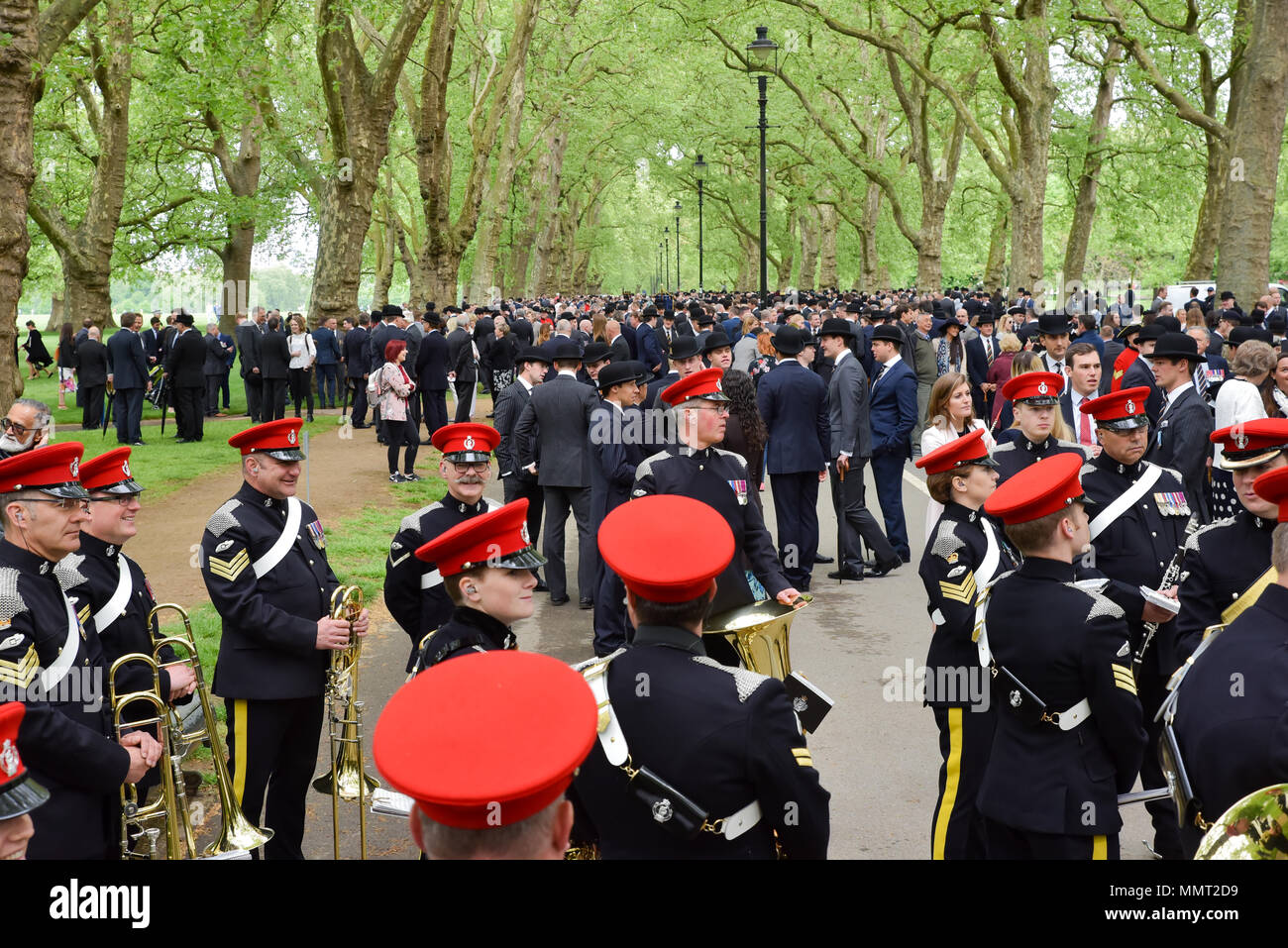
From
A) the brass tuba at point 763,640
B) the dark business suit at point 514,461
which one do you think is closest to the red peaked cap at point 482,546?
the brass tuba at point 763,640

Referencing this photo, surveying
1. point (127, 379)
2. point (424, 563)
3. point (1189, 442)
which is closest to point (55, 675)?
point (424, 563)

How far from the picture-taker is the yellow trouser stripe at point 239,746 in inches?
209

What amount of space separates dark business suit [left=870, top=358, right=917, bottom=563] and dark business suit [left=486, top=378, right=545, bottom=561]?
3262mm

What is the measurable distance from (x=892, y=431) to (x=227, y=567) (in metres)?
7.73

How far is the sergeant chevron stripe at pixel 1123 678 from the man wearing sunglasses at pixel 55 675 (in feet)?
11.0

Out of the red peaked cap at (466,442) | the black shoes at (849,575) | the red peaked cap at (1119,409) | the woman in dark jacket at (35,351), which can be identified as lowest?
the black shoes at (849,575)

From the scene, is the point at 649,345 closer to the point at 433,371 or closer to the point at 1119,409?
the point at 433,371

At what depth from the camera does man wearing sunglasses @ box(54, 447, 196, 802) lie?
497cm

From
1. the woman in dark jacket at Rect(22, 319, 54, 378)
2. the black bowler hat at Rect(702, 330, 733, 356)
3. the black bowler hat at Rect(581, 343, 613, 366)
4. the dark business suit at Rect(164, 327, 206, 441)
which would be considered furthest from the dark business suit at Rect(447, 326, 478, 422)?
the woman in dark jacket at Rect(22, 319, 54, 378)

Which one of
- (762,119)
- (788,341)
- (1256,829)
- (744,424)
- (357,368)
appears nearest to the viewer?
(1256,829)

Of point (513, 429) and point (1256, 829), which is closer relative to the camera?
point (1256, 829)

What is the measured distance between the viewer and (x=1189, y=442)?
316 inches

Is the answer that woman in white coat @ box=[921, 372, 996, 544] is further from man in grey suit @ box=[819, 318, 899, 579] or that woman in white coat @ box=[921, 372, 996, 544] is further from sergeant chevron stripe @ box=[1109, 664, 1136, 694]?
sergeant chevron stripe @ box=[1109, 664, 1136, 694]

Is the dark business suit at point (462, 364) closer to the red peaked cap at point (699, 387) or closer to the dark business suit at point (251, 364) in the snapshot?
the dark business suit at point (251, 364)
